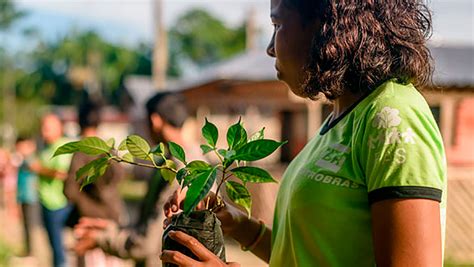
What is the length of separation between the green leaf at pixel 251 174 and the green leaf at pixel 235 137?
0.16 feet

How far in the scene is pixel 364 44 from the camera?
1.55 meters

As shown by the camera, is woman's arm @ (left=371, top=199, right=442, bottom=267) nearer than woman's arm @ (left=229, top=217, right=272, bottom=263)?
Yes

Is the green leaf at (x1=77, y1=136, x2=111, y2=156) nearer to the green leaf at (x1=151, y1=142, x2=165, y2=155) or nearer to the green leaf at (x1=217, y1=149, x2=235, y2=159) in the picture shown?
the green leaf at (x1=151, y1=142, x2=165, y2=155)

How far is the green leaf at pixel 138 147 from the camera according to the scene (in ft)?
5.37

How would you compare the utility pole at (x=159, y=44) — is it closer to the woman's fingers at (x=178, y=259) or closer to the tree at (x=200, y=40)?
the woman's fingers at (x=178, y=259)

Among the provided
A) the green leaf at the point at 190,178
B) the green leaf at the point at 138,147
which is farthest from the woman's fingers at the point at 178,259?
the green leaf at the point at 138,147

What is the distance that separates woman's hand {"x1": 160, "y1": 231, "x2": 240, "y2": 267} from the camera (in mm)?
1465

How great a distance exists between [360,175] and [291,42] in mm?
333

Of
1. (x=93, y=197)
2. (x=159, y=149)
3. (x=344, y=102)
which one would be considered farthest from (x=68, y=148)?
(x=93, y=197)

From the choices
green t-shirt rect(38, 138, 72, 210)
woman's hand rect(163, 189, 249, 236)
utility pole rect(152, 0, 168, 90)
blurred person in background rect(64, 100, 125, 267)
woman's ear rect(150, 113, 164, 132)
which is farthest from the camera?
utility pole rect(152, 0, 168, 90)

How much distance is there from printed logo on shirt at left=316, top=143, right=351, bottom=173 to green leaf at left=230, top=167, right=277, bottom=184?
4.2 inches

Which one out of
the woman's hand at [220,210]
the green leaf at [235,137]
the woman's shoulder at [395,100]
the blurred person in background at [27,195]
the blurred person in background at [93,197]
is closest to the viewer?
the woman's shoulder at [395,100]

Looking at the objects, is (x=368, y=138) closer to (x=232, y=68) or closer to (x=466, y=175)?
(x=466, y=175)

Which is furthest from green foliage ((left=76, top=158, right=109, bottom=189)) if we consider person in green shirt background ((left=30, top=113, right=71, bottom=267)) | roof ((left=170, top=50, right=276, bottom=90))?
roof ((left=170, top=50, right=276, bottom=90))
